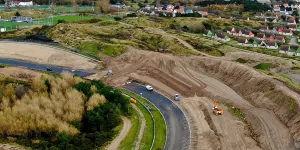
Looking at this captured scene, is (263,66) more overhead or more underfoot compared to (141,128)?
more overhead

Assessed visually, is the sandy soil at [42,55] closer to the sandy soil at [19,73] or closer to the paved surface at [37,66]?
the paved surface at [37,66]

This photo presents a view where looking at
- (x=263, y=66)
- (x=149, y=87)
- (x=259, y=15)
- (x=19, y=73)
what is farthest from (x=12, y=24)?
(x=259, y=15)

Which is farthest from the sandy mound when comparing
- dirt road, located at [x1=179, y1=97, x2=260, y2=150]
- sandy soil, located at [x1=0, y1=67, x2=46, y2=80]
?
sandy soil, located at [x1=0, y1=67, x2=46, y2=80]

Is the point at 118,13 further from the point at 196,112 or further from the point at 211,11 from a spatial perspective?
the point at 196,112

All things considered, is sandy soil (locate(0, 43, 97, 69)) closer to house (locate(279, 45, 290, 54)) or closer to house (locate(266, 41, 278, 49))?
house (locate(279, 45, 290, 54))

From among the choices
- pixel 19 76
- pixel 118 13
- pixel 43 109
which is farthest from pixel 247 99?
pixel 118 13

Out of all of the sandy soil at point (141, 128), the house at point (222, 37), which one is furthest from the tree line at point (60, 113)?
the house at point (222, 37)

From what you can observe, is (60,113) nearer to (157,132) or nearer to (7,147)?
(7,147)
